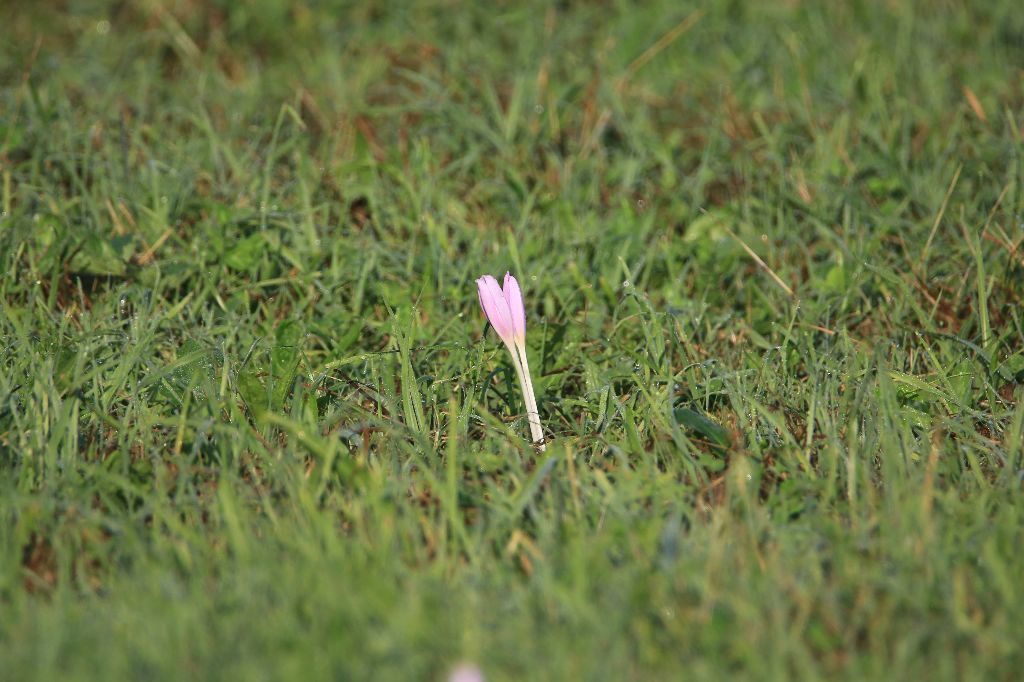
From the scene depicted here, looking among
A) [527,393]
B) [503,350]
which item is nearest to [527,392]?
[527,393]

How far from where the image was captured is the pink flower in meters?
2.43

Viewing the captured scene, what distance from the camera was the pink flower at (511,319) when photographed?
2.43 meters

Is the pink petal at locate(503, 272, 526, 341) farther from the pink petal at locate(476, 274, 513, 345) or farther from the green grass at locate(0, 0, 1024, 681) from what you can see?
the green grass at locate(0, 0, 1024, 681)

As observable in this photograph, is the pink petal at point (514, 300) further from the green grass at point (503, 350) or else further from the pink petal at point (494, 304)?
the green grass at point (503, 350)

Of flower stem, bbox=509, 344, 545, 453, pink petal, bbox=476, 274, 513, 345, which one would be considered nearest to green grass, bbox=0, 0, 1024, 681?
flower stem, bbox=509, 344, 545, 453

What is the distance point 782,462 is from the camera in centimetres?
243

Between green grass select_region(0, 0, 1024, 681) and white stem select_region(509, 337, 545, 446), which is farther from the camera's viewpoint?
white stem select_region(509, 337, 545, 446)

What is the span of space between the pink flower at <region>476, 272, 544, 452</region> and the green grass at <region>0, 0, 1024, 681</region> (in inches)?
3.7

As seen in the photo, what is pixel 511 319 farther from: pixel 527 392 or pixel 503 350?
pixel 503 350

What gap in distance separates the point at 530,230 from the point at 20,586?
196 centimetres

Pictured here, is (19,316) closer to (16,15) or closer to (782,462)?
(782,462)

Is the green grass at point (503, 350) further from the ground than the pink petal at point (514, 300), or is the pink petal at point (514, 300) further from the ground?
the pink petal at point (514, 300)

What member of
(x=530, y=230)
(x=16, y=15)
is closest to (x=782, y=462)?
(x=530, y=230)

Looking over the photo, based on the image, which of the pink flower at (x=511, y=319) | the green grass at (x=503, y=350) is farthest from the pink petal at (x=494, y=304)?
the green grass at (x=503, y=350)
